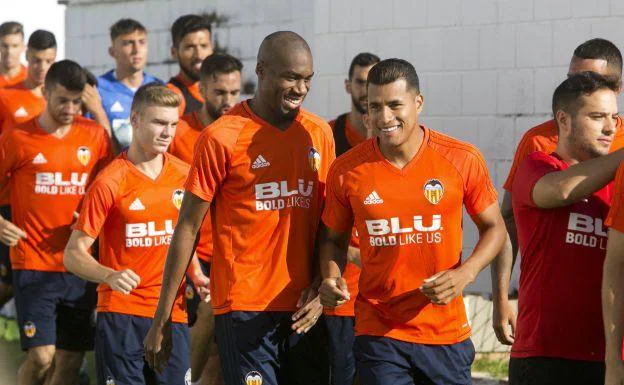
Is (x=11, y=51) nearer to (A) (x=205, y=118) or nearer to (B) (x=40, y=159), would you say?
(B) (x=40, y=159)

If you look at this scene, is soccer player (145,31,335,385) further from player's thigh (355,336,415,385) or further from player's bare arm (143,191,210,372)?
player's thigh (355,336,415,385)

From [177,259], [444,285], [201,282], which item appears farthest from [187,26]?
[444,285]

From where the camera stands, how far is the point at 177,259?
20.6 feet

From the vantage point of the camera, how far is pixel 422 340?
235 inches

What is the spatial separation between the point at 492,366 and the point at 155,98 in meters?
3.33

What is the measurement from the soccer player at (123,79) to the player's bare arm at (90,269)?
8.37 ft

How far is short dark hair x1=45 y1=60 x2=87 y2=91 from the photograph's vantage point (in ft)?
29.7

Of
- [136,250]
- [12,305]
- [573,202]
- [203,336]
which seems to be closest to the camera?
[573,202]

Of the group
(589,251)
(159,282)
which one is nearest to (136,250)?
(159,282)

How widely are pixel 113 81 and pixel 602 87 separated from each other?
17.2 ft

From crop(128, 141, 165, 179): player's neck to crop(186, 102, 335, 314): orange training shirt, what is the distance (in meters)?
1.46

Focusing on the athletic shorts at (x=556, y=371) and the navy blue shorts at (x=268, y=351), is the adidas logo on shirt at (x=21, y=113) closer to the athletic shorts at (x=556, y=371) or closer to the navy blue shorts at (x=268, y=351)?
the navy blue shorts at (x=268, y=351)

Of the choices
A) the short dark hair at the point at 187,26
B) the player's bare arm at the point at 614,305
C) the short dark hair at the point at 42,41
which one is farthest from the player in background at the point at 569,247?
the short dark hair at the point at 42,41

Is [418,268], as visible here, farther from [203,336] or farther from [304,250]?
[203,336]
